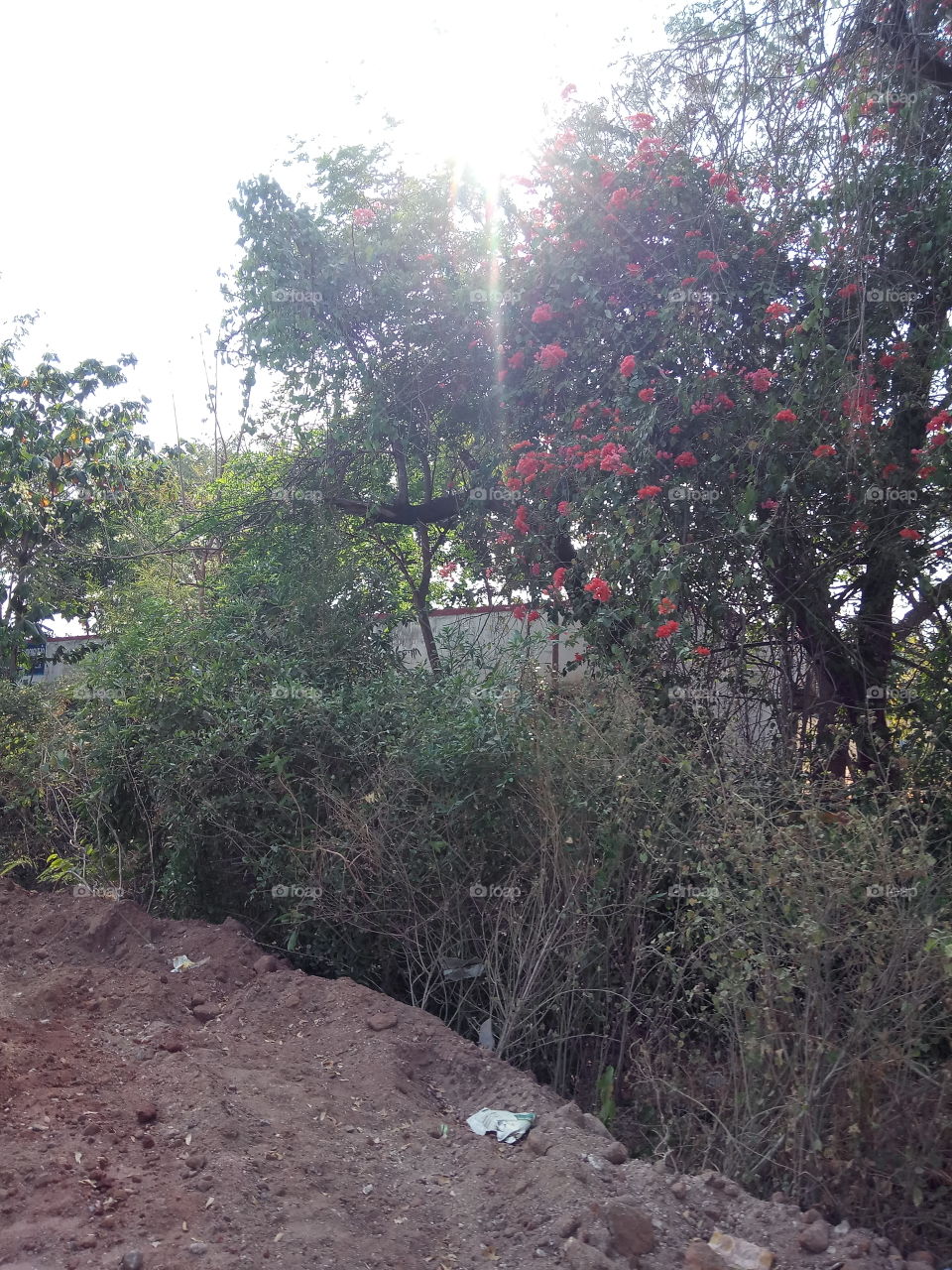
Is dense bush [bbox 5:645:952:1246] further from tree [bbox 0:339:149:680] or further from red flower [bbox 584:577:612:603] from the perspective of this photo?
tree [bbox 0:339:149:680]

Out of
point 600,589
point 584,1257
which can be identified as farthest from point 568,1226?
point 600,589

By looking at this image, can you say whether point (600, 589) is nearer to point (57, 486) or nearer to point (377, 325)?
point (377, 325)

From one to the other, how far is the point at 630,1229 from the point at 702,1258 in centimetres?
20

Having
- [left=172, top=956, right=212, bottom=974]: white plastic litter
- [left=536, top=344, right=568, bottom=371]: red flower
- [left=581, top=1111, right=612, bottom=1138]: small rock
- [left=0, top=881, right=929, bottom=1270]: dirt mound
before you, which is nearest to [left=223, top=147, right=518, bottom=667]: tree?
[left=536, top=344, right=568, bottom=371]: red flower

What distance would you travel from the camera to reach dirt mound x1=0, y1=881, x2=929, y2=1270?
291cm

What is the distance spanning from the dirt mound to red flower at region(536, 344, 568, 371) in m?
4.17

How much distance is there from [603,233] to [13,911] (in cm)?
540

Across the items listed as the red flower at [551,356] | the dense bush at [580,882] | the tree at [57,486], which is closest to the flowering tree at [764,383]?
the red flower at [551,356]

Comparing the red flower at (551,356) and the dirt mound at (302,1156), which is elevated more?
the red flower at (551,356)

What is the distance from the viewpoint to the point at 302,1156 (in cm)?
334

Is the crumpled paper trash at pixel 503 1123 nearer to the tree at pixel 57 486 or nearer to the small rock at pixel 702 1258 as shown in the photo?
the small rock at pixel 702 1258

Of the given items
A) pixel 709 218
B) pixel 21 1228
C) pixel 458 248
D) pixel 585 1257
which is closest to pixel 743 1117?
pixel 585 1257

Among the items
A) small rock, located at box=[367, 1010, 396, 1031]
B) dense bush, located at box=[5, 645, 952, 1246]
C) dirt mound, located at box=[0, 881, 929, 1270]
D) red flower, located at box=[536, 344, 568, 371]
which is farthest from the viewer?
red flower, located at box=[536, 344, 568, 371]

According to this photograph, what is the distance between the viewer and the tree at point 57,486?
11695mm
